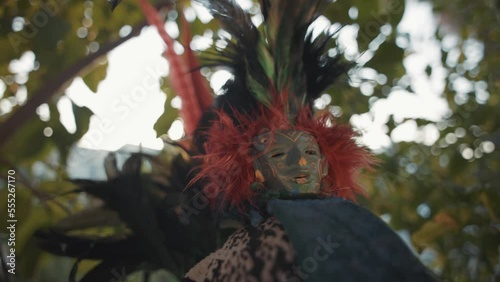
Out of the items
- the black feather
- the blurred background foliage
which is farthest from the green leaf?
the black feather

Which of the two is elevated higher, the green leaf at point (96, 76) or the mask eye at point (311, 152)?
the green leaf at point (96, 76)

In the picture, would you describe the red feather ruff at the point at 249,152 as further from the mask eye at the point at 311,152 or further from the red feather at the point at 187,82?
the red feather at the point at 187,82

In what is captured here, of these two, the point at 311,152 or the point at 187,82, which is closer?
the point at 311,152

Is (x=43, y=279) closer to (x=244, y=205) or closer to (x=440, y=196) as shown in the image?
(x=244, y=205)

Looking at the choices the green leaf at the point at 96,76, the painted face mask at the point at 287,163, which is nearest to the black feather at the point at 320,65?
the painted face mask at the point at 287,163

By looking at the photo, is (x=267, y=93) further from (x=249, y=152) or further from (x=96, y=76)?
(x=96, y=76)

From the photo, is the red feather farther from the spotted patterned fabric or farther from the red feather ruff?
the spotted patterned fabric

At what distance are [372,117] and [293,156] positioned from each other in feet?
2.83

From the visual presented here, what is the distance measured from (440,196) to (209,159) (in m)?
0.94

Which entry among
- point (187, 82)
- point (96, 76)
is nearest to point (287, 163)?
point (187, 82)

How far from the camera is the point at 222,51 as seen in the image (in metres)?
1.05

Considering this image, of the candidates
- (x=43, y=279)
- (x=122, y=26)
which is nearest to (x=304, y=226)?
(x=43, y=279)

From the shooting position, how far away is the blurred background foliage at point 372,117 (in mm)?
1340

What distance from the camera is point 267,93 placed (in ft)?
3.33
